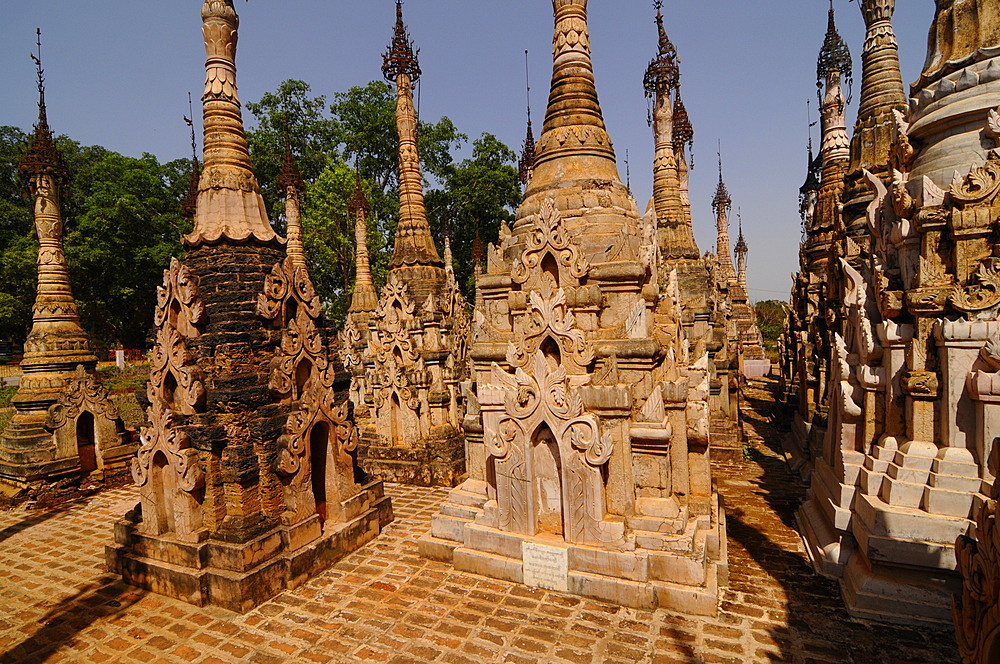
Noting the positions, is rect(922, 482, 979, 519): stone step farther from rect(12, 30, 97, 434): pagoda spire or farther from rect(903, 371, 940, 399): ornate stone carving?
rect(12, 30, 97, 434): pagoda spire

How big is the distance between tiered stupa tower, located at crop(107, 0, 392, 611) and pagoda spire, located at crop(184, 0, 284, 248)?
2 cm

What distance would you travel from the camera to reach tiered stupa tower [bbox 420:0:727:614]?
19.3 feet

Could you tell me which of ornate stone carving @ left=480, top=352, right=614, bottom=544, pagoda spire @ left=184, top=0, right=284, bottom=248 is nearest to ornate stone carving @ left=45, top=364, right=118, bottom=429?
pagoda spire @ left=184, top=0, right=284, bottom=248

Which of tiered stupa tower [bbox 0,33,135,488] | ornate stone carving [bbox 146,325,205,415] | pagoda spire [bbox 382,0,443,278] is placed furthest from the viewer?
pagoda spire [bbox 382,0,443,278]

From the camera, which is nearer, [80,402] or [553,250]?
[553,250]

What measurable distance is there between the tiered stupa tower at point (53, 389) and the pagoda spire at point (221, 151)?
24.6 feet

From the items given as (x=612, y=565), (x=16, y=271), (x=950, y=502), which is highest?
(x=16, y=271)

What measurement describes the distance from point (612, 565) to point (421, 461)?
6312mm

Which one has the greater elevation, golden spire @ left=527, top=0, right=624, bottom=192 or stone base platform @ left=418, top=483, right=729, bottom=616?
golden spire @ left=527, top=0, right=624, bottom=192

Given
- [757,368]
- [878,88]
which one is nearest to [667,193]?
[878,88]

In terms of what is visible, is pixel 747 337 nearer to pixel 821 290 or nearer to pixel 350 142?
pixel 821 290

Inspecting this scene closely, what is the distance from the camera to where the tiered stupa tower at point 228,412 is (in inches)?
255

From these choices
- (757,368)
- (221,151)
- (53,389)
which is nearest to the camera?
(221,151)

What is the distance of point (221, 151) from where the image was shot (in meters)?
7.28
